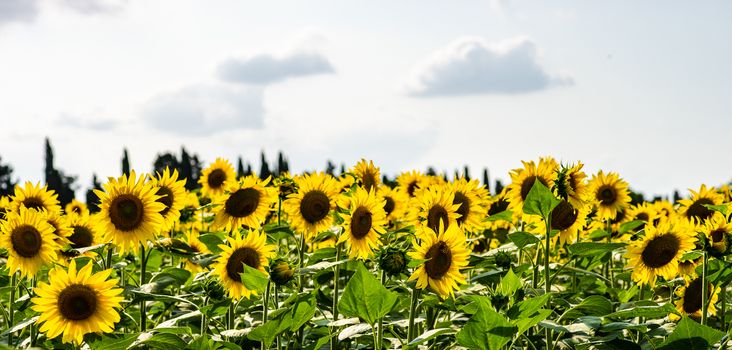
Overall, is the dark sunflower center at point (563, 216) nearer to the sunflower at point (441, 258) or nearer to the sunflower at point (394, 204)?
the sunflower at point (441, 258)

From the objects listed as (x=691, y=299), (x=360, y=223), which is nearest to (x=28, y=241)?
(x=360, y=223)

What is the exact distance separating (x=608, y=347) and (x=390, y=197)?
305 centimetres

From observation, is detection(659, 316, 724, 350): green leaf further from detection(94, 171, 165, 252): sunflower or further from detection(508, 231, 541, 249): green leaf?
detection(94, 171, 165, 252): sunflower

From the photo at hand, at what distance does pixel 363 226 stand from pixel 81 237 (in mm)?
2518

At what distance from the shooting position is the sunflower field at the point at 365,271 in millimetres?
4598

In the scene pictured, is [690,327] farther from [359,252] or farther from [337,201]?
[337,201]

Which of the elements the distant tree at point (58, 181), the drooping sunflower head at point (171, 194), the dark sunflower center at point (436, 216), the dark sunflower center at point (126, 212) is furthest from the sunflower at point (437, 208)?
the distant tree at point (58, 181)

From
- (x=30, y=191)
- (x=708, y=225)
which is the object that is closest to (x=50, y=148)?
(x=30, y=191)

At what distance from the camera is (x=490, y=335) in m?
3.93

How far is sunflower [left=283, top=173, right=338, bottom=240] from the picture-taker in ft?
22.6

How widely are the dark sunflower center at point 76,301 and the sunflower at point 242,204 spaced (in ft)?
6.95

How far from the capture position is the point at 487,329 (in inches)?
155

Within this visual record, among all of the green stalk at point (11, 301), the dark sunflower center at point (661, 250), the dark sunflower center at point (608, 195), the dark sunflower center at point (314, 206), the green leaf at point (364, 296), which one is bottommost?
the green stalk at point (11, 301)

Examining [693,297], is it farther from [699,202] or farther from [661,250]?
[699,202]
